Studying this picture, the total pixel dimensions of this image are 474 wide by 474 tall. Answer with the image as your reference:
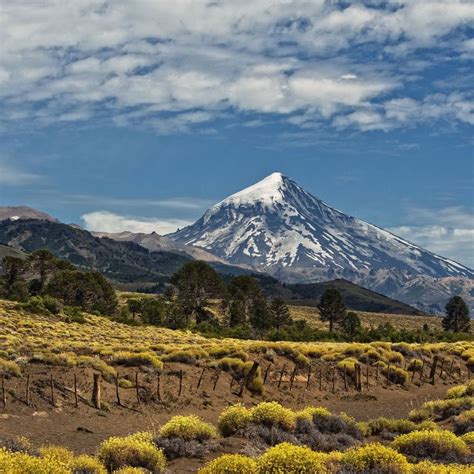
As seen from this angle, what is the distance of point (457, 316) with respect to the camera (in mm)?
111938

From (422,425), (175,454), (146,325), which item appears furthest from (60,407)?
(146,325)

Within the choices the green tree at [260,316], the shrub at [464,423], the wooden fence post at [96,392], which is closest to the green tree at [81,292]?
the green tree at [260,316]

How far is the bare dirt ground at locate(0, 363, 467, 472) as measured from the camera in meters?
22.3

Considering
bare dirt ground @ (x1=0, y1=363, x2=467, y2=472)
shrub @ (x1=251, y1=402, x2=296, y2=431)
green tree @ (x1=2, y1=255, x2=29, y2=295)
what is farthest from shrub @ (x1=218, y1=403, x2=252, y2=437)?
green tree @ (x1=2, y1=255, x2=29, y2=295)

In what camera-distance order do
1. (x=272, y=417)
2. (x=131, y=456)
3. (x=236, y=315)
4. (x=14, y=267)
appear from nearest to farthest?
(x=131, y=456)
(x=272, y=417)
(x=236, y=315)
(x=14, y=267)

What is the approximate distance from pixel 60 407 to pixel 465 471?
19.0m

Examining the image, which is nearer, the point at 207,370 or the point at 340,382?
the point at 207,370

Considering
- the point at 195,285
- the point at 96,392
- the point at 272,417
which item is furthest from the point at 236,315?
the point at 272,417

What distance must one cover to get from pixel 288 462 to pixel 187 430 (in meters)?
7.08

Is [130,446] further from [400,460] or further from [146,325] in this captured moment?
[146,325]

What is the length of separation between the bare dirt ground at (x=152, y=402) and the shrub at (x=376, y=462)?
193 inches

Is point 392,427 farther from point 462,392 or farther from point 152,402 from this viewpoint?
point 152,402

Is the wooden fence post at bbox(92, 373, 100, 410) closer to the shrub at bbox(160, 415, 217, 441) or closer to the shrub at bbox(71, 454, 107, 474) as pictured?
the shrub at bbox(160, 415, 217, 441)

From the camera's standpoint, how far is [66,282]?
308 feet
